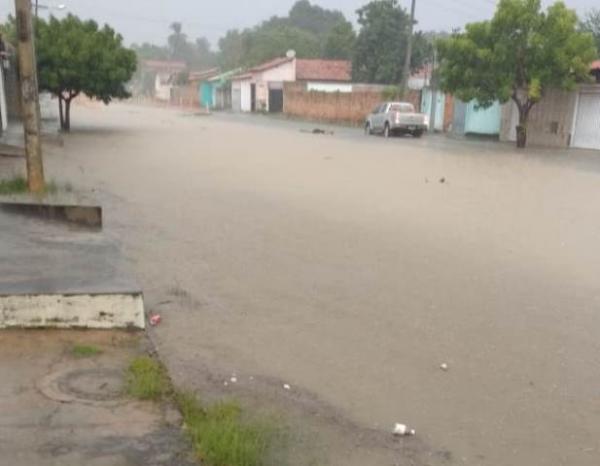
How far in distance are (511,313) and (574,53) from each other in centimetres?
2133

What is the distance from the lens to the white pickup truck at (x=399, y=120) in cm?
3173

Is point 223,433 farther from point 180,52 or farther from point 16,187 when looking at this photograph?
point 180,52

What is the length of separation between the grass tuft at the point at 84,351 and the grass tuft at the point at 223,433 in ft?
2.54

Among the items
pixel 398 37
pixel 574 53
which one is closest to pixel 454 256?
pixel 574 53

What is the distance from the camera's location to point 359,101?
142 ft

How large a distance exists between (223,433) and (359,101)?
1616 inches

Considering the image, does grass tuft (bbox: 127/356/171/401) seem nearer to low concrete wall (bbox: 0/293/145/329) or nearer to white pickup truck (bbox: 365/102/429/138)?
low concrete wall (bbox: 0/293/145/329)

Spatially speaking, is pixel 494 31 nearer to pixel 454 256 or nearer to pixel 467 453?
pixel 454 256

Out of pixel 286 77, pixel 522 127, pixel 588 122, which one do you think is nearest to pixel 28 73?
pixel 522 127

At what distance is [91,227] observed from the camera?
8953mm

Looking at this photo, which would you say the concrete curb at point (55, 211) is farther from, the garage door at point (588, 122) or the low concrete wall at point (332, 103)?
the low concrete wall at point (332, 103)

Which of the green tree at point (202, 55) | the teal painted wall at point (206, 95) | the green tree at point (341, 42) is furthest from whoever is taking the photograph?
the green tree at point (202, 55)

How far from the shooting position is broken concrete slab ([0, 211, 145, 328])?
492 cm

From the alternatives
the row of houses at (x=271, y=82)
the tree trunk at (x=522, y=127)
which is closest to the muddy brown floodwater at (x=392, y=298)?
the tree trunk at (x=522, y=127)
